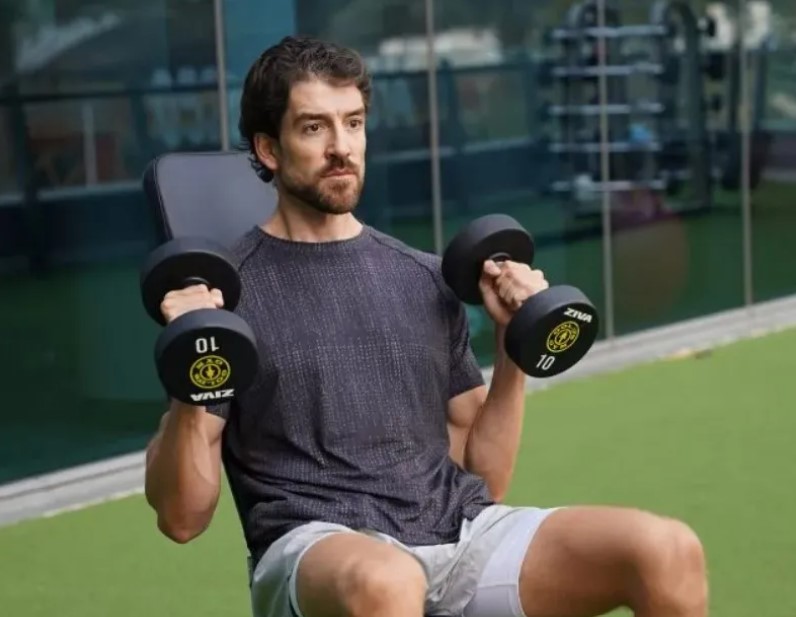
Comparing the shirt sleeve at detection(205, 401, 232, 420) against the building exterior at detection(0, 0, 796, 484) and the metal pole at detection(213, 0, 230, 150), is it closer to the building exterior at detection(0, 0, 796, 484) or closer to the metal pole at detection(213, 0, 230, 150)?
the building exterior at detection(0, 0, 796, 484)

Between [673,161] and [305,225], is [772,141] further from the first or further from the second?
[305,225]

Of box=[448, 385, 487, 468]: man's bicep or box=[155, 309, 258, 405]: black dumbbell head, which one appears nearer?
box=[155, 309, 258, 405]: black dumbbell head

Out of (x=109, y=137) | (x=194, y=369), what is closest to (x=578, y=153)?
(x=109, y=137)

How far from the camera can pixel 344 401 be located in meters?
2.85

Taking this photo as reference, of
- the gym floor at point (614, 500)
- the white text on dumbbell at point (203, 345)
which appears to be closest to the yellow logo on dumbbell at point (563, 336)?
the white text on dumbbell at point (203, 345)

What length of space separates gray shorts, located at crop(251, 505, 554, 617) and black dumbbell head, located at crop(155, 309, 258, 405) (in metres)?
0.30

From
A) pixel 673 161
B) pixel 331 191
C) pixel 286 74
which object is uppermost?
pixel 286 74

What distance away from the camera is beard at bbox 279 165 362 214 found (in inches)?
115

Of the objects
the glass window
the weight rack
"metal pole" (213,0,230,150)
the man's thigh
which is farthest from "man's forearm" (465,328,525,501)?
the weight rack

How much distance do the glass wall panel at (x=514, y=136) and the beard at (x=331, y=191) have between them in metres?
3.57

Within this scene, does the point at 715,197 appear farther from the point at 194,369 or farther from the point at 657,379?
the point at 194,369

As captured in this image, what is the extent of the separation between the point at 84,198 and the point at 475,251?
8.39ft

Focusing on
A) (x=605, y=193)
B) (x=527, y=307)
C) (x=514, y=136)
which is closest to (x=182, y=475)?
(x=527, y=307)

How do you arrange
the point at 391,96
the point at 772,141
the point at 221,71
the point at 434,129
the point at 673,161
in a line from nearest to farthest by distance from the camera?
the point at 221,71, the point at 391,96, the point at 434,129, the point at 673,161, the point at 772,141
